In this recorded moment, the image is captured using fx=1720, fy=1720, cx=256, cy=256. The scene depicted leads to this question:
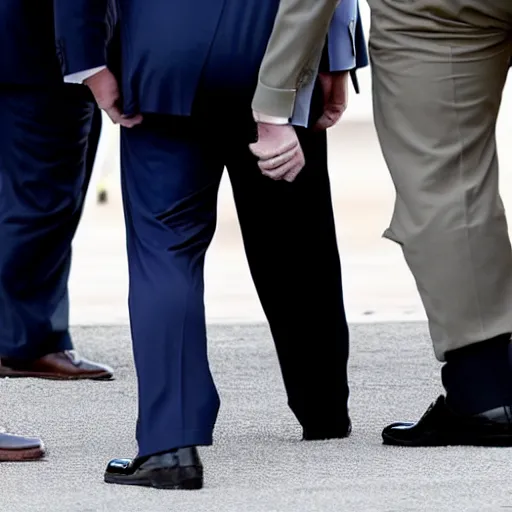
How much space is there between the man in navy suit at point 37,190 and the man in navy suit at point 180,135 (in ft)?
4.57

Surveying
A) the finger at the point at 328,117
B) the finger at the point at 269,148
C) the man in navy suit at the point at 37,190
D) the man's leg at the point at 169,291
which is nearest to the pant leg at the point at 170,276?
the man's leg at the point at 169,291

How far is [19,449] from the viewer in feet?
12.4

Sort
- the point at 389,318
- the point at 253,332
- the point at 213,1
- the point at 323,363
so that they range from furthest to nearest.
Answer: the point at 389,318, the point at 253,332, the point at 323,363, the point at 213,1

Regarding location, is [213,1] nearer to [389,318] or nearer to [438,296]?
[438,296]

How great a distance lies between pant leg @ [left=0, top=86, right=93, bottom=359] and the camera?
4.96 metres

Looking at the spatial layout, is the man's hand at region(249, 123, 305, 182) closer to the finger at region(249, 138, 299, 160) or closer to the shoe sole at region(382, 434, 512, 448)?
the finger at region(249, 138, 299, 160)

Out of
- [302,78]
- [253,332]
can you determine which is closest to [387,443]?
[302,78]

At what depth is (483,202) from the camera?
372 cm

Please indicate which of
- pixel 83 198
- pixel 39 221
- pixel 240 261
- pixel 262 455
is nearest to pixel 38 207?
pixel 39 221

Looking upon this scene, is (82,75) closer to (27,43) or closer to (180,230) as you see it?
(180,230)

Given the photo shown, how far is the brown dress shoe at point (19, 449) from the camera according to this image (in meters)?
3.77

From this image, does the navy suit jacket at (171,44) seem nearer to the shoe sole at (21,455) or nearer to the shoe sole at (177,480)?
the shoe sole at (177,480)

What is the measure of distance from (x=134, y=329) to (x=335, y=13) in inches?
31.6

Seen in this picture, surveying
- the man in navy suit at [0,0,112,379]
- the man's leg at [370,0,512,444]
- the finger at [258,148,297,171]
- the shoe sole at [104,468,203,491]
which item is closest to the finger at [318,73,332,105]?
the man's leg at [370,0,512,444]
